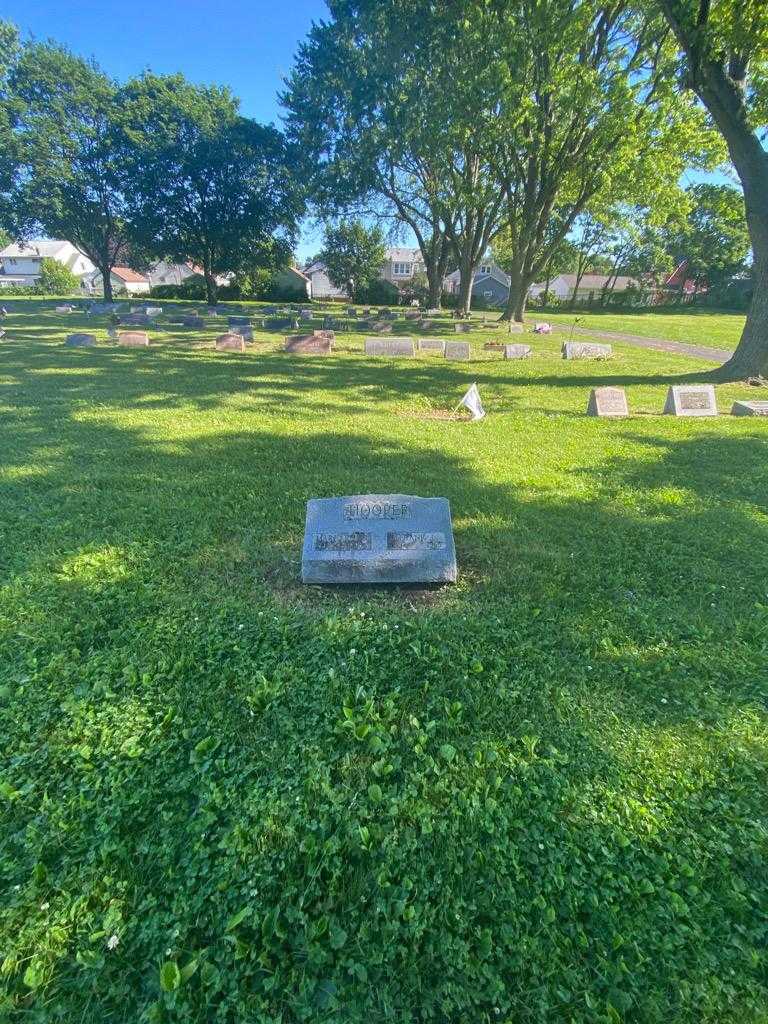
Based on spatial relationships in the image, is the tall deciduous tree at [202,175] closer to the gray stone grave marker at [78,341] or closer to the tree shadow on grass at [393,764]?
the gray stone grave marker at [78,341]

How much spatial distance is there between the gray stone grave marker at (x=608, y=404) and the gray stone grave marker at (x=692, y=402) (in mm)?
873

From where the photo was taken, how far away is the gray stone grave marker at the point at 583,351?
15.9 meters

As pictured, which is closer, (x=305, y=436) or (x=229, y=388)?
(x=305, y=436)

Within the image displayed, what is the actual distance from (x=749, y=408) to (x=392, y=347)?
32.4 ft

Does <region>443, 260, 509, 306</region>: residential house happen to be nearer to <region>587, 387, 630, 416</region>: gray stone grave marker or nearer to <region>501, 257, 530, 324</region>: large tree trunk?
<region>501, 257, 530, 324</region>: large tree trunk

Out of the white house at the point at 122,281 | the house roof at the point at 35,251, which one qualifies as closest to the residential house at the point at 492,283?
the white house at the point at 122,281

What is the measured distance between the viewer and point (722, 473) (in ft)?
19.0

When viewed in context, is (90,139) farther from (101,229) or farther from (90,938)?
(90,938)

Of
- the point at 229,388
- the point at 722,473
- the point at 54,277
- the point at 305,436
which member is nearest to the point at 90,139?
the point at 54,277

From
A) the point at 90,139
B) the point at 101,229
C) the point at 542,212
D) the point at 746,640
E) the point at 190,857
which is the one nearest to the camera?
the point at 190,857

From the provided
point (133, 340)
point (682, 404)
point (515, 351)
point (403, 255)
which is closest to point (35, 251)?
point (403, 255)

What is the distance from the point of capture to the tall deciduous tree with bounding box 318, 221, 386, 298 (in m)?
51.3

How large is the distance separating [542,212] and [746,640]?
75.9 feet

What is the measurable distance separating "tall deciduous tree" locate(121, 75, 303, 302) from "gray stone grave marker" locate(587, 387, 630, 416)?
30.2m
